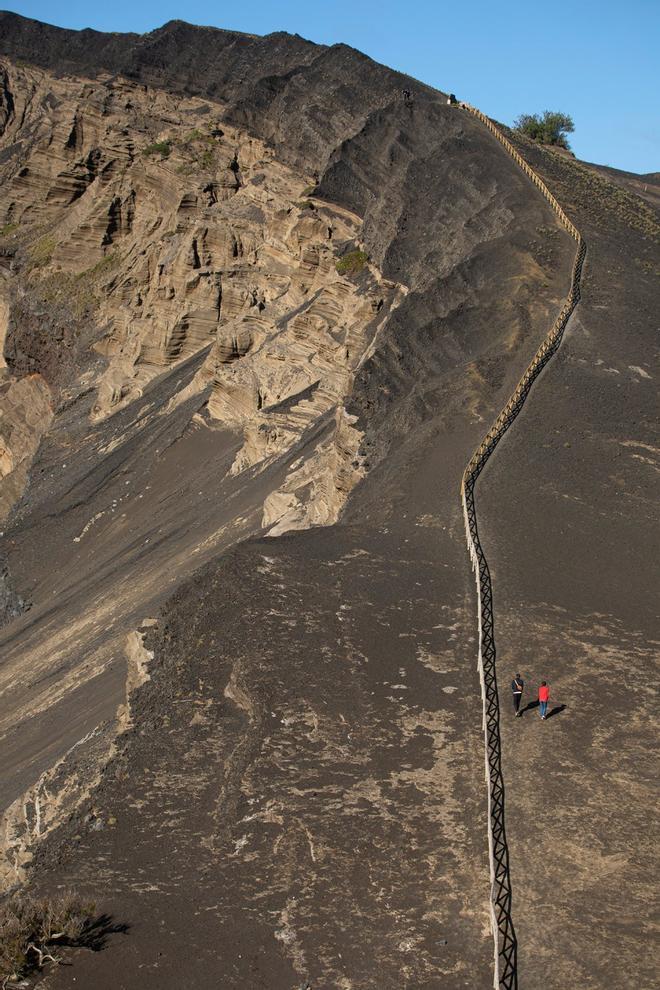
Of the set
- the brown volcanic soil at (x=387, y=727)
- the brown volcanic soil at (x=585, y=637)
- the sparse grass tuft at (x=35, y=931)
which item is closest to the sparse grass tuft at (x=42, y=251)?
the brown volcanic soil at (x=387, y=727)

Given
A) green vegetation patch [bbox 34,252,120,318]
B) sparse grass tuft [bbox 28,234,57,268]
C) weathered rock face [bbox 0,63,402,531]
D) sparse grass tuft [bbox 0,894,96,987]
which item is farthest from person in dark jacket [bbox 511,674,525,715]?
sparse grass tuft [bbox 28,234,57,268]

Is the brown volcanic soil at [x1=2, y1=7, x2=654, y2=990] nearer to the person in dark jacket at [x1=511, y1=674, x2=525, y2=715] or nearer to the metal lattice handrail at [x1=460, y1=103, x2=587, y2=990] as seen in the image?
the metal lattice handrail at [x1=460, y1=103, x2=587, y2=990]

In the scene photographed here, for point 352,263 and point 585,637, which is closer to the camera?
point 585,637

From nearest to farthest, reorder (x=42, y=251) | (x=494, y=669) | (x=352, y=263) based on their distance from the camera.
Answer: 1. (x=494, y=669)
2. (x=352, y=263)
3. (x=42, y=251)

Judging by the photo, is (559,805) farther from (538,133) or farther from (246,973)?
(538,133)

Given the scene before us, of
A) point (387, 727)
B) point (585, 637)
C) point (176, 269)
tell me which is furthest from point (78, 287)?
point (387, 727)

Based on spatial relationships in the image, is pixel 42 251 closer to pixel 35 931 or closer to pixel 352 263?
pixel 352 263

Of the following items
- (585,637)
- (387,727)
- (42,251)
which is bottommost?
(585,637)
